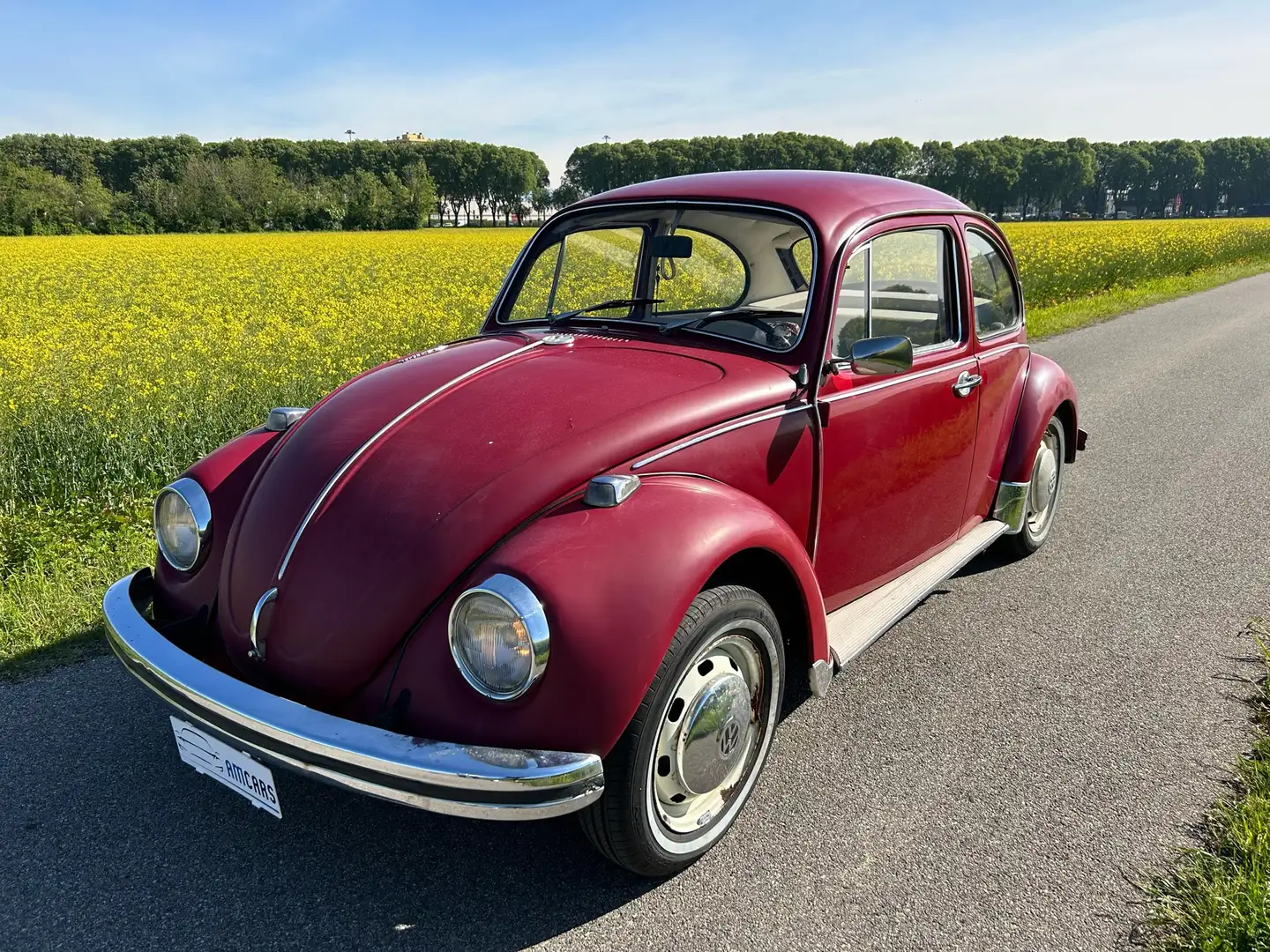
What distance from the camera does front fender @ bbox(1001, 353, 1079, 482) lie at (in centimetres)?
416

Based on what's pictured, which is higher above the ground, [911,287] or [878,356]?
[911,287]

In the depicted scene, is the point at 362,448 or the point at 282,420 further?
the point at 282,420

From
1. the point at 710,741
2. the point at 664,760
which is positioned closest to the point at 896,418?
the point at 710,741

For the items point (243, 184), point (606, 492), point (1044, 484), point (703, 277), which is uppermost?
point (243, 184)

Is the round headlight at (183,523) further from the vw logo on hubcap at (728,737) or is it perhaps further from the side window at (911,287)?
the side window at (911,287)

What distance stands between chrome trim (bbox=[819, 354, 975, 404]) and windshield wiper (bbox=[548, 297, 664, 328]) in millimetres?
855

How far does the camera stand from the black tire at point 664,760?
2.09 m

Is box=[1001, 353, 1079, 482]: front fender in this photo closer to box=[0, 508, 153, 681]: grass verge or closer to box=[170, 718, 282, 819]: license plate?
box=[170, 718, 282, 819]: license plate

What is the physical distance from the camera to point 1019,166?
75.5m

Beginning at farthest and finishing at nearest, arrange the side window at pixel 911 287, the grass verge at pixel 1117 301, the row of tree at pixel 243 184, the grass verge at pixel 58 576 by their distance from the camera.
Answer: the row of tree at pixel 243 184 → the grass verge at pixel 1117 301 → the grass verge at pixel 58 576 → the side window at pixel 911 287

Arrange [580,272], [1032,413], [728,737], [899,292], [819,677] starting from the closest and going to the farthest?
[728,737]
[819,677]
[899,292]
[580,272]
[1032,413]

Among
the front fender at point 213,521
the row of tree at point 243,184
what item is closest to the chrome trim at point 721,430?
the front fender at point 213,521

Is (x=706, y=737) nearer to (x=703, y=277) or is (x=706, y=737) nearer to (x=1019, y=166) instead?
(x=703, y=277)

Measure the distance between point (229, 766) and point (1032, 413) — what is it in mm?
3724
